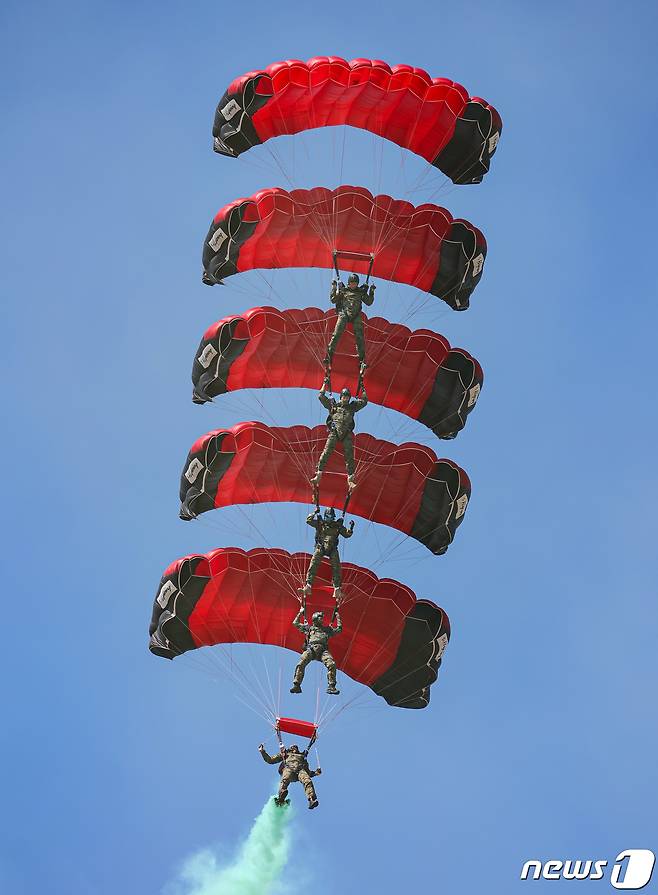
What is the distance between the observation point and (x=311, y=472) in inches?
1230

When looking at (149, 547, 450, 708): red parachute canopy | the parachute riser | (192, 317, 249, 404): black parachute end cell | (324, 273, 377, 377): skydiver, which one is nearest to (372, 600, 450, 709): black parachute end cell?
(149, 547, 450, 708): red parachute canopy

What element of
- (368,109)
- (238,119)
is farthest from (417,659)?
(238,119)

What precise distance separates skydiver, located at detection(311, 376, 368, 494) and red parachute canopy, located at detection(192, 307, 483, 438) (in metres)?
1.87

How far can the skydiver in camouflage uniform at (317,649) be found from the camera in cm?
2827

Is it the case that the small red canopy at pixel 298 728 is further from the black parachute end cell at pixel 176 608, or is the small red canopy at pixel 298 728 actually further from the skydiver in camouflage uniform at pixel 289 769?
the black parachute end cell at pixel 176 608

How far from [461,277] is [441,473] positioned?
4377 millimetres

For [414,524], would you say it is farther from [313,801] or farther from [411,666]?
[313,801]

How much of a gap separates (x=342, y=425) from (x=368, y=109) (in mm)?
6909

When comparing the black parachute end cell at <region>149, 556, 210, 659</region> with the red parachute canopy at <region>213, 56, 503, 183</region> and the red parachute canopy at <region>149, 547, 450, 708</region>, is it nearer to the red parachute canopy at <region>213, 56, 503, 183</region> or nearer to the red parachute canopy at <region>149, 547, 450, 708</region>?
the red parachute canopy at <region>149, 547, 450, 708</region>

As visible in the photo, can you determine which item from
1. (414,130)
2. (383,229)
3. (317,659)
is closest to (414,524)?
(317,659)

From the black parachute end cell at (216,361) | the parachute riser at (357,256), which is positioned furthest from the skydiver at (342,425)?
the parachute riser at (357,256)

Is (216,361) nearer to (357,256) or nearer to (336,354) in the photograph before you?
(336,354)

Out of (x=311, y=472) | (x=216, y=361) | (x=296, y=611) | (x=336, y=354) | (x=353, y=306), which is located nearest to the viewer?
(x=353, y=306)

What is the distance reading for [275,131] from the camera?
31.5 m
